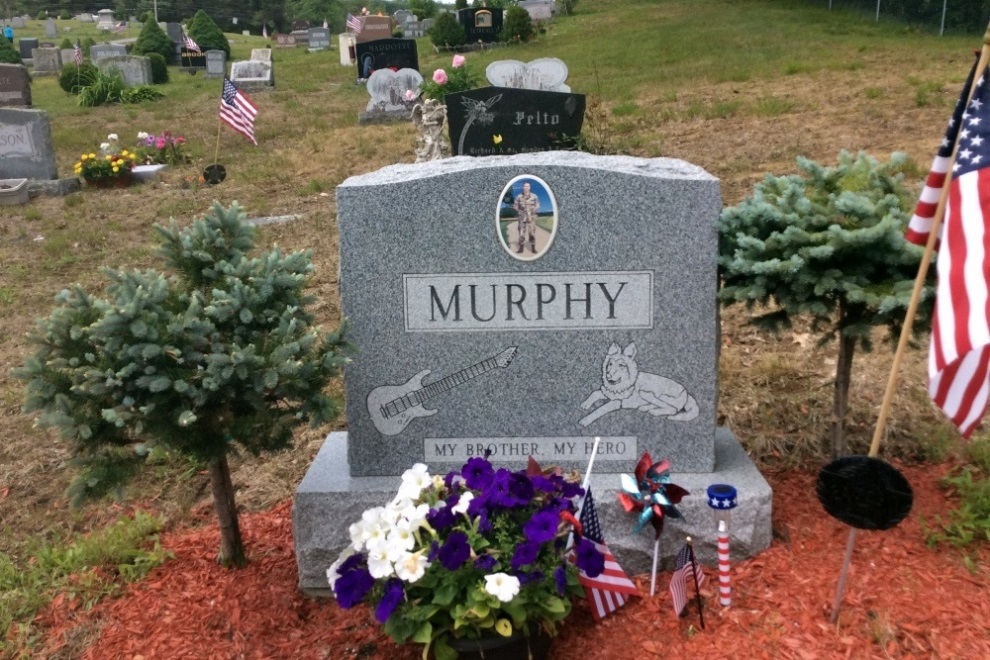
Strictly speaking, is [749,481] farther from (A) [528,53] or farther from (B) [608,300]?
(A) [528,53]

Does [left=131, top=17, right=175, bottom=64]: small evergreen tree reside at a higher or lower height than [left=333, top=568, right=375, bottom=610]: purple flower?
higher

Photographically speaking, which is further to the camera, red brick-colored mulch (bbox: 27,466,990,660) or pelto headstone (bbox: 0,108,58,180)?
pelto headstone (bbox: 0,108,58,180)

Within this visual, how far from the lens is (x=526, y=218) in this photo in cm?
367

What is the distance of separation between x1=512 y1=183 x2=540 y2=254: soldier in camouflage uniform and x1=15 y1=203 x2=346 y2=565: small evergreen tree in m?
0.85

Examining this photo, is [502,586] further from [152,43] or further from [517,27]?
[152,43]

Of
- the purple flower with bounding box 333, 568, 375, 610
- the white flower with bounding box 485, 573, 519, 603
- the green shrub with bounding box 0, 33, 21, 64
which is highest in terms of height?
the green shrub with bounding box 0, 33, 21, 64

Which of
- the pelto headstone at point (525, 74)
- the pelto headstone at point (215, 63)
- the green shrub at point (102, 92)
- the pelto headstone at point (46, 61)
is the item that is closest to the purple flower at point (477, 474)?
the pelto headstone at point (525, 74)

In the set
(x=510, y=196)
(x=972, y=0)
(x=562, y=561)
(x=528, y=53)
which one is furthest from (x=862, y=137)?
(x=528, y=53)

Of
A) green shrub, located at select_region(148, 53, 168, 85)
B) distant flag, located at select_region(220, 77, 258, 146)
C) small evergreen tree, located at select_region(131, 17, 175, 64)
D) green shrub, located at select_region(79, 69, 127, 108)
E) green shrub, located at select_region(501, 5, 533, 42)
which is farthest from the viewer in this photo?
small evergreen tree, located at select_region(131, 17, 175, 64)

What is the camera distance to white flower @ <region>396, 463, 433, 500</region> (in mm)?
3150

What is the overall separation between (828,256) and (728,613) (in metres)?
1.39

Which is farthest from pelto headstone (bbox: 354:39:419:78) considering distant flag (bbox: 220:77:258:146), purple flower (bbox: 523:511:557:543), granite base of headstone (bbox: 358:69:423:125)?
purple flower (bbox: 523:511:557:543)

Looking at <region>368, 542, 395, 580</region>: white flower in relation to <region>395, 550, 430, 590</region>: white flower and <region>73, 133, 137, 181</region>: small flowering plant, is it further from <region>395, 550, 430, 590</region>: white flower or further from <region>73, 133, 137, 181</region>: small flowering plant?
<region>73, 133, 137, 181</region>: small flowering plant

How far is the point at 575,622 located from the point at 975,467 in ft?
6.39
